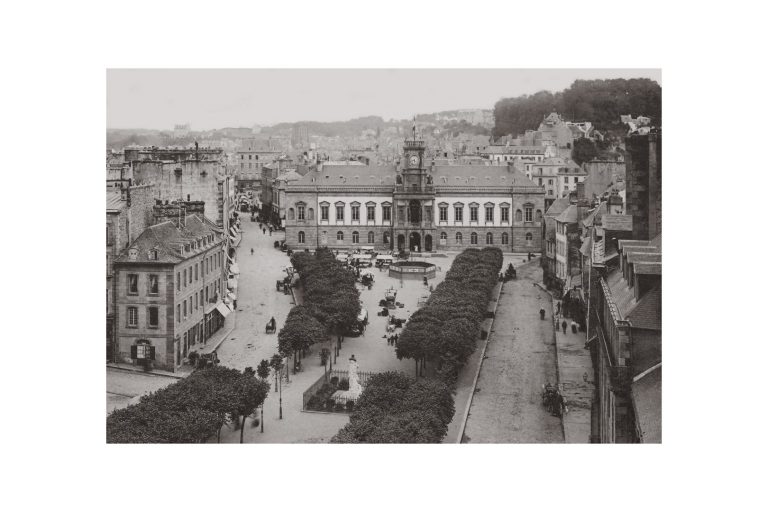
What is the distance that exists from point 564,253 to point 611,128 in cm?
7268

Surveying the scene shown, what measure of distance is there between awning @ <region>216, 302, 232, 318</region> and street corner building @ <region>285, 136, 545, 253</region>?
3878 cm

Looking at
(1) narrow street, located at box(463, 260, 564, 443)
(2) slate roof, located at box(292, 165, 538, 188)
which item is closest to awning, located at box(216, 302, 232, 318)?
(1) narrow street, located at box(463, 260, 564, 443)

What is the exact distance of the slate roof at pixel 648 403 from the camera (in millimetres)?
18719

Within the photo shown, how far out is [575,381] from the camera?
116ft

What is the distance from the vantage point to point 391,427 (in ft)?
78.3

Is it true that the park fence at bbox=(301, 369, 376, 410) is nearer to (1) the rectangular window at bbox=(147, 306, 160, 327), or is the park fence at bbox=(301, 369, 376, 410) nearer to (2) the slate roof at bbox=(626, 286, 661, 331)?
(1) the rectangular window at bbox=(147, 306, 160, 327)

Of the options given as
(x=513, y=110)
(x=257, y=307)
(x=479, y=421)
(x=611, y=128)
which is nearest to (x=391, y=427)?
(x=479, y=421)

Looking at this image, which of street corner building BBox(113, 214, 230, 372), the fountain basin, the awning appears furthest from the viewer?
the fountain basin

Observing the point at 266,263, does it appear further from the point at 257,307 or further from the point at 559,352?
the point at 559,352

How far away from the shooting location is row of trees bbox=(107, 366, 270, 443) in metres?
23.4

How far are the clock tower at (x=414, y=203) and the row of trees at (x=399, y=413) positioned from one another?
2227 inches

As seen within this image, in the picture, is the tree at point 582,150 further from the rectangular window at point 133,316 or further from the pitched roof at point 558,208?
the rectangular window at point 133,316

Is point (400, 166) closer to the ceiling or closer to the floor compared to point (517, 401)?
closer to the ceiling

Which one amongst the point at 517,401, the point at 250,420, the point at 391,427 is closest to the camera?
the point at 391,427
